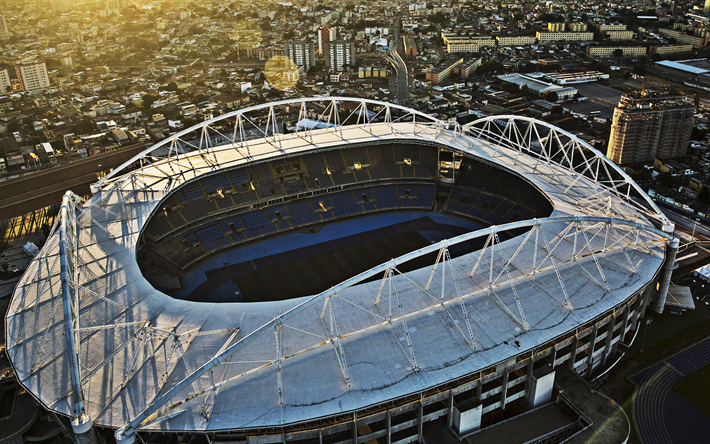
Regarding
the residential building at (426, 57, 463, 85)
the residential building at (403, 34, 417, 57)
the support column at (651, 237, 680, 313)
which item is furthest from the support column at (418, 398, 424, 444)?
the residential building at (403, 34, 417, 57)

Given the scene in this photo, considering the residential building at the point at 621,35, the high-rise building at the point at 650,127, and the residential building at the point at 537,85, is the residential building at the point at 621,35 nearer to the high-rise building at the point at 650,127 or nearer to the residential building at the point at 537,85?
the residential building at the point at 537,85

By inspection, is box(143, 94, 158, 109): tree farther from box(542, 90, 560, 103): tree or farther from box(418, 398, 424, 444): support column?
box(418, 398, 424, 444): support column

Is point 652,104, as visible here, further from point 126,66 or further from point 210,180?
point 126,66

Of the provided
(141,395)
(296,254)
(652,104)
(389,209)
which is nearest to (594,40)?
(652,104)

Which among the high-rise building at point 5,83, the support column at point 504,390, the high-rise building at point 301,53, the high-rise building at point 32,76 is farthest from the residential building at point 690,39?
the high-rise building at point 5,83

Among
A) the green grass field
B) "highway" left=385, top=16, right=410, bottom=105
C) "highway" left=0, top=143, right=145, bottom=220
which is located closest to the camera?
the green grass field

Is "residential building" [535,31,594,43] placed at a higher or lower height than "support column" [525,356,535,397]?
higher
